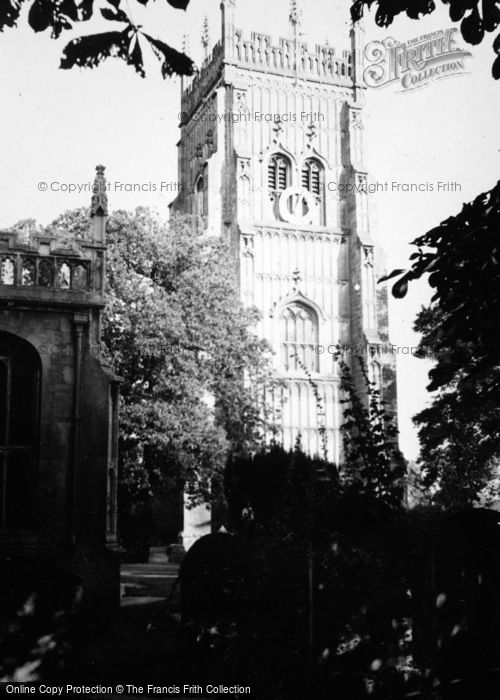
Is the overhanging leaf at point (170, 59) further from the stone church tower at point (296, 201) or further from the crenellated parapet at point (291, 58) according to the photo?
the crenellated parapet at point (291, 58)

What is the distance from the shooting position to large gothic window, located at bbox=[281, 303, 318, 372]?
142ft

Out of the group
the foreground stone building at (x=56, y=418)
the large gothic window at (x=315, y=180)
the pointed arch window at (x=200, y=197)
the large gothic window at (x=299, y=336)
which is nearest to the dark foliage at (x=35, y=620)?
the foreground stone building at (x=56, y=418)

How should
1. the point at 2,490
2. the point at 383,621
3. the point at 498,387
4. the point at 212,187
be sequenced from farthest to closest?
the point at 212,187 → the point at 2,490 → the point at 383,621 → the point at 498,387

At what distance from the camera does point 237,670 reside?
8.23 meters

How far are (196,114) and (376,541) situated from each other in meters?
44.0

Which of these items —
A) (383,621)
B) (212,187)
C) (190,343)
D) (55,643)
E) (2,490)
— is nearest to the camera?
(55,643)

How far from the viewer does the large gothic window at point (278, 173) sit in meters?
45.4

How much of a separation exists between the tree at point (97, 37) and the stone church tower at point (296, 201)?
Answer: 36.8 metres

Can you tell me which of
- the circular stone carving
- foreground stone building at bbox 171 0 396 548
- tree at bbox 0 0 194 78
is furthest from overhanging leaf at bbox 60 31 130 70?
the circular stone carving

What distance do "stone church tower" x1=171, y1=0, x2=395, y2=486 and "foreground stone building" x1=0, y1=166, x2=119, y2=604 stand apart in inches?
1090

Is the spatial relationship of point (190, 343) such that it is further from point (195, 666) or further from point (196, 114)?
point (196, 114)

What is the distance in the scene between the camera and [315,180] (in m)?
46.5

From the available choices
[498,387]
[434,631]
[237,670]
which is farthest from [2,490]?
[498,387]

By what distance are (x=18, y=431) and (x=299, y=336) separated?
31.0 meters
